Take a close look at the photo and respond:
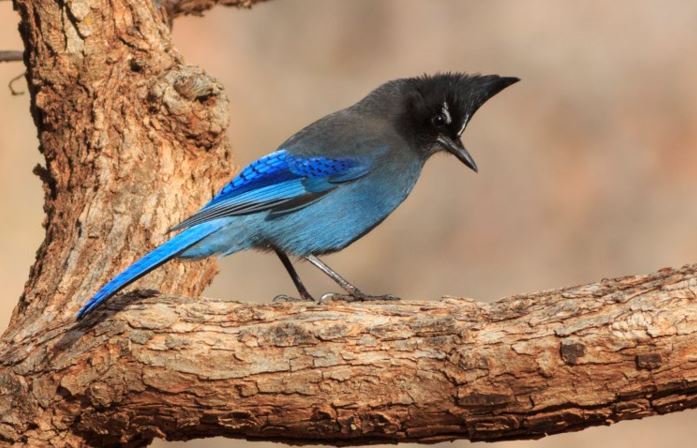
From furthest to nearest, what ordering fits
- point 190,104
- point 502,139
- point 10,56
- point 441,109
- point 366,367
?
point 502,139, point 10,56, point 441,109, point 190,104, point 366,367

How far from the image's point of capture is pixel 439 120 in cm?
600

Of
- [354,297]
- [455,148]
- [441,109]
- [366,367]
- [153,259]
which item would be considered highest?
[441,109]

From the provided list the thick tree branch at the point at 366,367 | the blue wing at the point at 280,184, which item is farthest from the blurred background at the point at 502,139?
the thick tree branch at the point at 366,367

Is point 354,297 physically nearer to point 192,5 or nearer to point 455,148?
point 455,148

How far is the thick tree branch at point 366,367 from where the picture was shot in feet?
13.3

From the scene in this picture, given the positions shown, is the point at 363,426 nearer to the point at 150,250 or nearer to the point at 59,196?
the point at 150,250

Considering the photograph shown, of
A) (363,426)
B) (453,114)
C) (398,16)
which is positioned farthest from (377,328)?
(398,16)

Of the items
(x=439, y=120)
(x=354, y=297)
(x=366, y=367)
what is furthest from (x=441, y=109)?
(x=366, y=367)

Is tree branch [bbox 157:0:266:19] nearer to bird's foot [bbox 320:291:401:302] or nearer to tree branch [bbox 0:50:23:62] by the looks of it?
tree branch [bbox 0:50:23:62]

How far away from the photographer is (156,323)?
174 inches

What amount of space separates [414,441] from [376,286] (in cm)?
602

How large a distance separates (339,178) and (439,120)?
2.02ft

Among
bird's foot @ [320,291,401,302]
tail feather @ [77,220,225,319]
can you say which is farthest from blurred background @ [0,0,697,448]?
tail feather @ [77,220,225,319]

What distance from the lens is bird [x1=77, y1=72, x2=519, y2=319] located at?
210 inches
